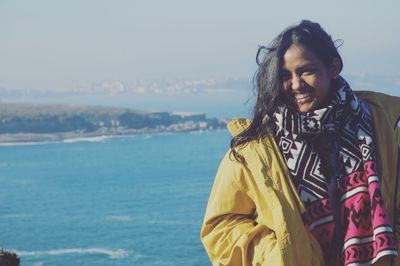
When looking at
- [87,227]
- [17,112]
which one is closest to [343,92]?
[87,227]

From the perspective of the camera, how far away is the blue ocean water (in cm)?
4294

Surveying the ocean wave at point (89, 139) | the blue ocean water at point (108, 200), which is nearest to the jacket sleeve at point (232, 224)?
the blue ocean water at point (108, 200)

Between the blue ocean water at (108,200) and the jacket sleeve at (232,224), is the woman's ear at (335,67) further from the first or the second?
the blue ocean water at (108,200)

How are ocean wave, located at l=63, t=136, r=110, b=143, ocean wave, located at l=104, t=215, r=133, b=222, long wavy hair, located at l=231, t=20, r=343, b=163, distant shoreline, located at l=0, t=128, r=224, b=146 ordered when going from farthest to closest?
ocean wave, located at l=63, t=136, r=110, b=143, distant shoreline, located at l=0, t=128, r=224, b=146, ocean wave, located at l=104, t=215, r=133, b=222, long wavy hair, located at l=231, t=20, r=343, b=163

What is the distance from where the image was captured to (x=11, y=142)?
95750 millimetres

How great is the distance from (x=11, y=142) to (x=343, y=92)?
96531mm

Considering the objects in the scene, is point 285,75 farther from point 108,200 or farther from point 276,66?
point 108,200

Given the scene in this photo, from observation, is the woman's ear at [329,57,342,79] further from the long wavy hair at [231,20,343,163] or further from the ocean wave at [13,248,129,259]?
the ocean wave at [13,248,129,259]

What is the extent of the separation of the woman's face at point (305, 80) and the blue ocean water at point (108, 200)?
37.3 meters

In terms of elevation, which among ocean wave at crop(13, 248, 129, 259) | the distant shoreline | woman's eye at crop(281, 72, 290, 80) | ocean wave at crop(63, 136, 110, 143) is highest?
woman's eye at crop(281, 72, 290, 80)

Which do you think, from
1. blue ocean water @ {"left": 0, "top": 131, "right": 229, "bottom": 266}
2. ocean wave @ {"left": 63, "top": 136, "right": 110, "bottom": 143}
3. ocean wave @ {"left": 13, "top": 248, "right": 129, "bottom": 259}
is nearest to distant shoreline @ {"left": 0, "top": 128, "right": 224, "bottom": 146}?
ocean wave @ {"left": 63, "top": 136, "right": 110, "bottom": 143}

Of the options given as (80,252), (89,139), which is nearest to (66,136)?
(89,139)

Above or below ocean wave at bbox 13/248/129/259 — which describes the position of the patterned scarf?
above

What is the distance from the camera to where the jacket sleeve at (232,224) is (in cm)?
168
